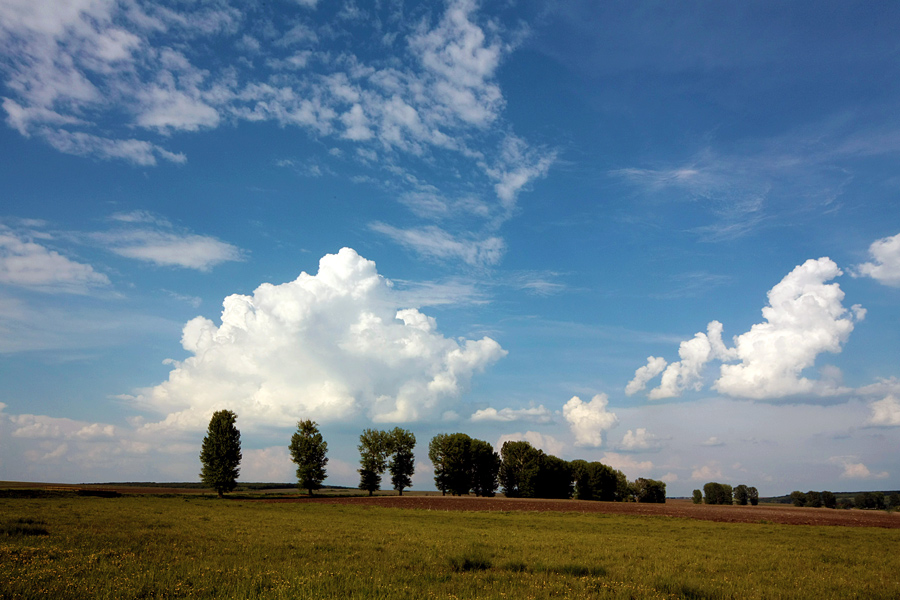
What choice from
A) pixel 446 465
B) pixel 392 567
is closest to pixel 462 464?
Result: pixel 446 465

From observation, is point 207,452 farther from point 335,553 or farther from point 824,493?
point 824,493

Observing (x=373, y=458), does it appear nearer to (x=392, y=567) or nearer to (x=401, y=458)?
(x=401, y=458)

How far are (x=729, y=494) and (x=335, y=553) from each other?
21168 cm

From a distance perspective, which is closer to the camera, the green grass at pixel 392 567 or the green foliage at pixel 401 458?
the green grass at pixel 392 567

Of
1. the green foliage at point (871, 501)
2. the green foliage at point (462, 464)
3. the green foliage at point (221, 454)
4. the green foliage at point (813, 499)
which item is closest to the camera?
the green foliage at point (221, 454)

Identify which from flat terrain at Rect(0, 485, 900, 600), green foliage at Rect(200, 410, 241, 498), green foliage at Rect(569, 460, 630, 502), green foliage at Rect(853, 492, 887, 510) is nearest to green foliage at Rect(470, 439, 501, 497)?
green foliage at Rect(569, 460, 630, 502)

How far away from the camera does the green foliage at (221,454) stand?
95250mm

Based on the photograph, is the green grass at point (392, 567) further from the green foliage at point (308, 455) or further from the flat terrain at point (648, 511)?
the green foliage at point (308, 455)

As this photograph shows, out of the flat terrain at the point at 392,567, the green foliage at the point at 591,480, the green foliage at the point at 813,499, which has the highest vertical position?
the flat terrain at the point at 392,567

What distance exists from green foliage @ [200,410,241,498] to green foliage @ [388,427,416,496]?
34.6 metres

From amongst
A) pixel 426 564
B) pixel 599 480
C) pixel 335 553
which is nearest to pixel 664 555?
pixel 426 564

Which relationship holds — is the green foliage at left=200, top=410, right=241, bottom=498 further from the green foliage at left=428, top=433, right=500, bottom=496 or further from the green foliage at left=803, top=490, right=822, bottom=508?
the green foliage at left=803, top=490, right=822, bottom=508

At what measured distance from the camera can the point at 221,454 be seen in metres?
96.4

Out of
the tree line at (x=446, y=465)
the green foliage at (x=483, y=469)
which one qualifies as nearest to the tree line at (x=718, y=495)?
the tree line at (x=446, y=465)
